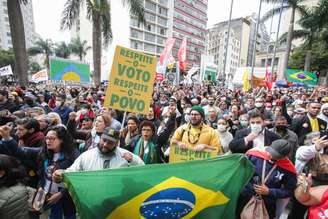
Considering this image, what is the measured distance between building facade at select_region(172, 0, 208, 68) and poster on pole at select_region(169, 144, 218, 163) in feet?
225

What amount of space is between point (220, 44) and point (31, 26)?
76.1m

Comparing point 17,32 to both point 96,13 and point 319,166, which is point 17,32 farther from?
point 319,166

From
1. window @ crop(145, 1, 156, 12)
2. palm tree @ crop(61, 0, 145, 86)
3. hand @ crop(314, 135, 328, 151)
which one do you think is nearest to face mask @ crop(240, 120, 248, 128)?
hand @ crop(314, 135, 328, 151)

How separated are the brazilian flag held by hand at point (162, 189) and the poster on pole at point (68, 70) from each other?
28.7 ft

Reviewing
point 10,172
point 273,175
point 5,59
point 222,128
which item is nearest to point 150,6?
point 5,59

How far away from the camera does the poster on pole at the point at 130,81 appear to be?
361 cm

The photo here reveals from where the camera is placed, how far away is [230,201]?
231 centimetres

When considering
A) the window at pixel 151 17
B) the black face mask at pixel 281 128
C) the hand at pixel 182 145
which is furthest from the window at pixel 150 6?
the hand at pixel 182 145

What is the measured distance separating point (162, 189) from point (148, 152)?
1.34 metres

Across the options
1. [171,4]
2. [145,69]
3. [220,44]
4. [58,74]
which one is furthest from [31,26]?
[145,69]

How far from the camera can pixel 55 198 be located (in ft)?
8.66

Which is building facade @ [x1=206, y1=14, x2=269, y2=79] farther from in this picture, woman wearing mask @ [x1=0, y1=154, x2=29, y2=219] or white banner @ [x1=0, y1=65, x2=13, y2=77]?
woman wearing mask @ [x1=0, y1=154, x2=29, y2=219]

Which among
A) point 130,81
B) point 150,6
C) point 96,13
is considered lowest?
point 130,81

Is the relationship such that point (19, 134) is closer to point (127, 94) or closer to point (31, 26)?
point (127, 94)
